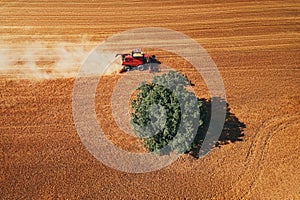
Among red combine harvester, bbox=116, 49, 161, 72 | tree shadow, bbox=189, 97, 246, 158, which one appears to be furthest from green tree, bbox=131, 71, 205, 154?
red combine harvester, bbox=116, 49, 161, 72

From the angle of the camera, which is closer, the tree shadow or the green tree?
the green tree

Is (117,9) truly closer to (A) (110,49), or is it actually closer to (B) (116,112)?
(A) (110,49)

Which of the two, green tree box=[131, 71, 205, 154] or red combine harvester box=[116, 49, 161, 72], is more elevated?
red combine harvester box=[116, 49, 161, 72]

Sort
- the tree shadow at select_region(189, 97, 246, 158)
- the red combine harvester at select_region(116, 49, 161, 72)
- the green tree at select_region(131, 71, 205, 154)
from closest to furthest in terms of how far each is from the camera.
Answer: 1. the green tree at select_region(131, 71, 205, 154)
2. the tree shadow at select_region(189, 97, 246, 158)
3. the red combine harvester at select_region(116, 49, 161, 72)

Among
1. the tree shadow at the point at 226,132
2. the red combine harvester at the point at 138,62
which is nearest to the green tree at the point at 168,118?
the tree shadow at the point at 226,132

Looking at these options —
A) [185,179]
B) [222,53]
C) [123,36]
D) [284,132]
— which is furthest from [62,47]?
[284,132]

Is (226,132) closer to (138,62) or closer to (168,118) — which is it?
(168,118)

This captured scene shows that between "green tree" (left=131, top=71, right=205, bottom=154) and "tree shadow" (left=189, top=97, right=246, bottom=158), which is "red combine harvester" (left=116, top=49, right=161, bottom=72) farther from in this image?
"tree shadow" (left=189, top=97, right=246, bottom=158)
